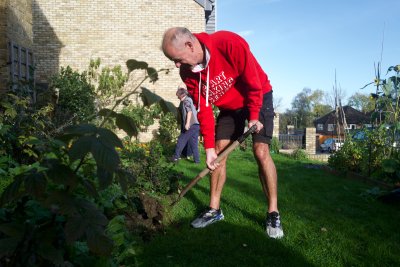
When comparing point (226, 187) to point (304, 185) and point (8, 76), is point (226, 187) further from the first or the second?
point (8, 76)

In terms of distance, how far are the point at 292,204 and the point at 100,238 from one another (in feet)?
11.8

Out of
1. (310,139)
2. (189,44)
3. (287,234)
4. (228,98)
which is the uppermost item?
(189,44)

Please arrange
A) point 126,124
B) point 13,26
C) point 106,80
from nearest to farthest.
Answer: point 126,124 → point 13,26 → point 106,80

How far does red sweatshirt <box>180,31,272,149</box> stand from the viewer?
10.5 ft

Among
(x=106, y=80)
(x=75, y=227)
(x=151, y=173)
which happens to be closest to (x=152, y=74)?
(x=75, y=227)

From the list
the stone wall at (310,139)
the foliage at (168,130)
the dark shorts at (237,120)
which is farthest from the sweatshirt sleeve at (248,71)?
the stone wall at (310,139)

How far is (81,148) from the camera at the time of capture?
3.55 ft

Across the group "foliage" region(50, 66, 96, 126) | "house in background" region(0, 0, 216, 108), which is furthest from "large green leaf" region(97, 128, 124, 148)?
"house in background" region(0, 0, 216, 108)

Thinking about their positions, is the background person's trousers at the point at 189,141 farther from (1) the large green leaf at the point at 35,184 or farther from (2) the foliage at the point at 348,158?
(1) the large green leaf at the point at 35,184

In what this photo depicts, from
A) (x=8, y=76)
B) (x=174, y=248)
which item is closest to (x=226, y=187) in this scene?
(x=174, y=248)

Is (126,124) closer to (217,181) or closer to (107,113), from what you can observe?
(107,113)

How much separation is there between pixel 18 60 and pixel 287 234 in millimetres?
8451

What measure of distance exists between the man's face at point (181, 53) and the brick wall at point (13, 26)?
7348 mm

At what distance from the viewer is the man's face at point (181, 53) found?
2632 mm
